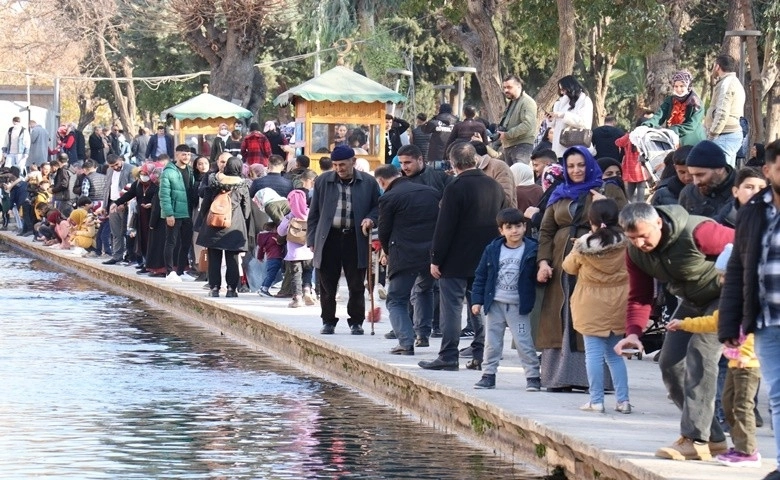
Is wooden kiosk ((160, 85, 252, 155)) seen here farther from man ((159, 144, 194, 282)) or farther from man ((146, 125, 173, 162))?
man ((159, 144, 194, 282))

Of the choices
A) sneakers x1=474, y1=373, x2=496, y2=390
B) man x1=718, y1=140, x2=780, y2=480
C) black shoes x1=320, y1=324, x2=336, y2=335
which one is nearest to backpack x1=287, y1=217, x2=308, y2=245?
black shoes x1=320, y1=324, x2=336, y2=335

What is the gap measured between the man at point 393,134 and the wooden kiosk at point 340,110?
1.76ft

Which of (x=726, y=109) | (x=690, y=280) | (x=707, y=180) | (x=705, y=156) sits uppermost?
(x=726, y=109)

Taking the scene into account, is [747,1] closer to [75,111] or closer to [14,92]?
[14,92]

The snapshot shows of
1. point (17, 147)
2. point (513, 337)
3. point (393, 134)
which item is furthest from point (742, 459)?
point (17, 147)

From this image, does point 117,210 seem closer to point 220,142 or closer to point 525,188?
point 220,142

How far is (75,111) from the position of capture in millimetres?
111188

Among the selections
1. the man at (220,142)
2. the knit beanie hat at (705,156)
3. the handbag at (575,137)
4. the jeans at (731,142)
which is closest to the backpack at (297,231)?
the handbag at (575,137)

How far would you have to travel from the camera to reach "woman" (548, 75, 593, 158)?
58.5 feet

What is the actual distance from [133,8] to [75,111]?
5752cm

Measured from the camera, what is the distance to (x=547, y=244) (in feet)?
39.3

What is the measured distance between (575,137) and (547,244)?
16.4 ft

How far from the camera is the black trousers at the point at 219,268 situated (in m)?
21.0

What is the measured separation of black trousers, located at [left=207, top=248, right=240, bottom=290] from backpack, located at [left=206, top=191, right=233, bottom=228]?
0.40 meters
